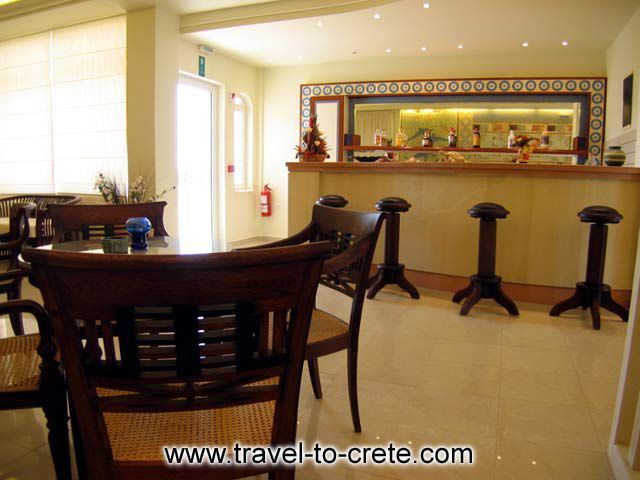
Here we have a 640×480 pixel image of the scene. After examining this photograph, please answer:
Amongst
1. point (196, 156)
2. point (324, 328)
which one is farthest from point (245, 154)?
point (324, 328)

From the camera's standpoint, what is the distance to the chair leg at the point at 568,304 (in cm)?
376

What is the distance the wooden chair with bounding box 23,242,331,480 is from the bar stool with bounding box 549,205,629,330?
3360 mm

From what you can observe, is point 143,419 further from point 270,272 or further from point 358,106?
point 358,106

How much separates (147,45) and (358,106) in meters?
3.72

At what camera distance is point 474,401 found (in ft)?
7.60

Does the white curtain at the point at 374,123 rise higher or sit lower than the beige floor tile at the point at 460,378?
higher

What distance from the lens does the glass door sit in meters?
7.35

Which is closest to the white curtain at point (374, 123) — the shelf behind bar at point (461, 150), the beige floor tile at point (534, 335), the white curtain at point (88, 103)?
the shelf behind bar at point (461, 150)

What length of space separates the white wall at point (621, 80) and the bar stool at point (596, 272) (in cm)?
181

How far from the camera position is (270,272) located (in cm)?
90

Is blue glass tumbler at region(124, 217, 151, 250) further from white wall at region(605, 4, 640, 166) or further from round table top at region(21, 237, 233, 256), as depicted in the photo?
white wall at region(605, 4, 640, 166)

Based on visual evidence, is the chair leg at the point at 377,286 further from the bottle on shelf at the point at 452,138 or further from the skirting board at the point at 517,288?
the bottle on shelf at the point at 452,138

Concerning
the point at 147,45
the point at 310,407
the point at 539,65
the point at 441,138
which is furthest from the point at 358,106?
the point at 310,407

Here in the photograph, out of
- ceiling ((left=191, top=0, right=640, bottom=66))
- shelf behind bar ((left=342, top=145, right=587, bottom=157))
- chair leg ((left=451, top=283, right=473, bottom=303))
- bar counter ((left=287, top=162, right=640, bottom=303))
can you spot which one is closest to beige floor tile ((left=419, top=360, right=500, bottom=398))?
chair leg ((left=451, top=283, right=473, bottom=303))
